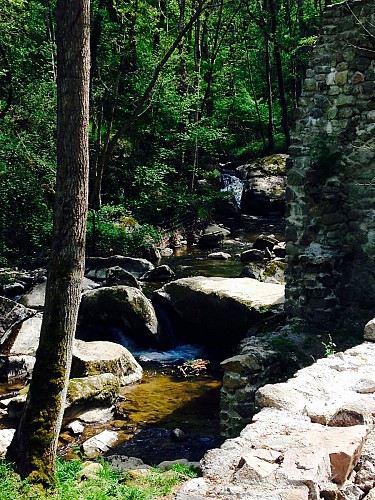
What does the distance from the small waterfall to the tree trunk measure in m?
18.7

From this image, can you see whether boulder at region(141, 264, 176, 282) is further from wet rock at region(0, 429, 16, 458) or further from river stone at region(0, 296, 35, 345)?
wet rock at region(0, 429, 16, 458)

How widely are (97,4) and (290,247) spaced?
16416 millimetres

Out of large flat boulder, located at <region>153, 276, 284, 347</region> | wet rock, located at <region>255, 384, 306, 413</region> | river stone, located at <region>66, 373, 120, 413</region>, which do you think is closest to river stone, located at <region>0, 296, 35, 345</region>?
large flat boulder, located at <region>153, 276, 284, 347</region>

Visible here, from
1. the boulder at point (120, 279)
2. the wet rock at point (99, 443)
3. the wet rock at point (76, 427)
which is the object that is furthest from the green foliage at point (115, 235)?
the wet rock at point (99, 443)

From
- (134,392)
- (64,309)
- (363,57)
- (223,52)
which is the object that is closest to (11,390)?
(134,392)

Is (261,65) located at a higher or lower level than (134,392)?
higher

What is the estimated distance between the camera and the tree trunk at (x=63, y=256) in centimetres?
523

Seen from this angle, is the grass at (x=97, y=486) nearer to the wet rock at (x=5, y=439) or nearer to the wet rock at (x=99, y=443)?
the wet rock at (x=5, y=439)

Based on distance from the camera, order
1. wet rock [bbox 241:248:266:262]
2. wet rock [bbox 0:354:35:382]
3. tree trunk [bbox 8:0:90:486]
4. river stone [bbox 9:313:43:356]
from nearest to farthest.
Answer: tree trunk [bbox 8:0:90:486], wet rock [bbox 0:354:35:382], river stone [bbox 9:313:43:356], wet rock [bbox 241:248:266:262]

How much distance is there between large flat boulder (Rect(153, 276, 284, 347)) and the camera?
10.6 meters

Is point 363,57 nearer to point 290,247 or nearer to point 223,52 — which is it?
point 290,247

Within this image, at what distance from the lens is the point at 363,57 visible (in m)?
7.97

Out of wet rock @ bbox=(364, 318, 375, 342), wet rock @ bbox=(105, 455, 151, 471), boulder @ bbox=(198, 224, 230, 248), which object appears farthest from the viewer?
boulder @ bbox=(198, 224, 230, 248)

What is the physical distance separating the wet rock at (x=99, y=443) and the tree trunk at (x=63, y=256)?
2.12 meters
